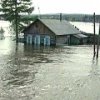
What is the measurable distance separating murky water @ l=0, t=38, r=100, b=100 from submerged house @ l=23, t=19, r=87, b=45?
15429mm

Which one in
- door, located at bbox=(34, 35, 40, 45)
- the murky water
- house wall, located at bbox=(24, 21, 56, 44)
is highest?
house wall, located at bbox=(24, 21, 56, 44)

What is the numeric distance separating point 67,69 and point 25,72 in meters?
4.44

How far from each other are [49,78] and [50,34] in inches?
1140

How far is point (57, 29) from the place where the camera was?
5653 cm

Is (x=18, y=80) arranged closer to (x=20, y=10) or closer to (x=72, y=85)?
(x=72, y=85)

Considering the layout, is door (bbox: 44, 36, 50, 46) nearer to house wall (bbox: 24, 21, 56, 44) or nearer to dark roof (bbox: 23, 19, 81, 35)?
house wall (bbox: 24, 21, 56, 44)

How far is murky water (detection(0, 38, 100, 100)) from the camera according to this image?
21734 mm

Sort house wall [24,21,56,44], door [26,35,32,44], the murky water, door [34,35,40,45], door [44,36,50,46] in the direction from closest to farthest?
the murky water, house wall [24,21,56,44], door [44,36,50,46], door [34,35,40,45], door [26,35,32,44]

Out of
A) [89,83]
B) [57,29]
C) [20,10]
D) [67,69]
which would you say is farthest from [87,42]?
[89,83]

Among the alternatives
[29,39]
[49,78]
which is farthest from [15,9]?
[49,78]

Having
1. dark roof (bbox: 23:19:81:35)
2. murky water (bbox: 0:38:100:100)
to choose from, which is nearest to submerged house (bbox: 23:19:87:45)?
dark roof (bbox: 23:19:81:35)

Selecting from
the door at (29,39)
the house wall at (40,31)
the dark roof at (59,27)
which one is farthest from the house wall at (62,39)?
the door at (29,39)

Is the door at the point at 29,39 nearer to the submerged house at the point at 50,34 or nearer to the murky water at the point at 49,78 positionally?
the submerged house at the point at 50,34

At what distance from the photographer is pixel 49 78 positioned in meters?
27.2
